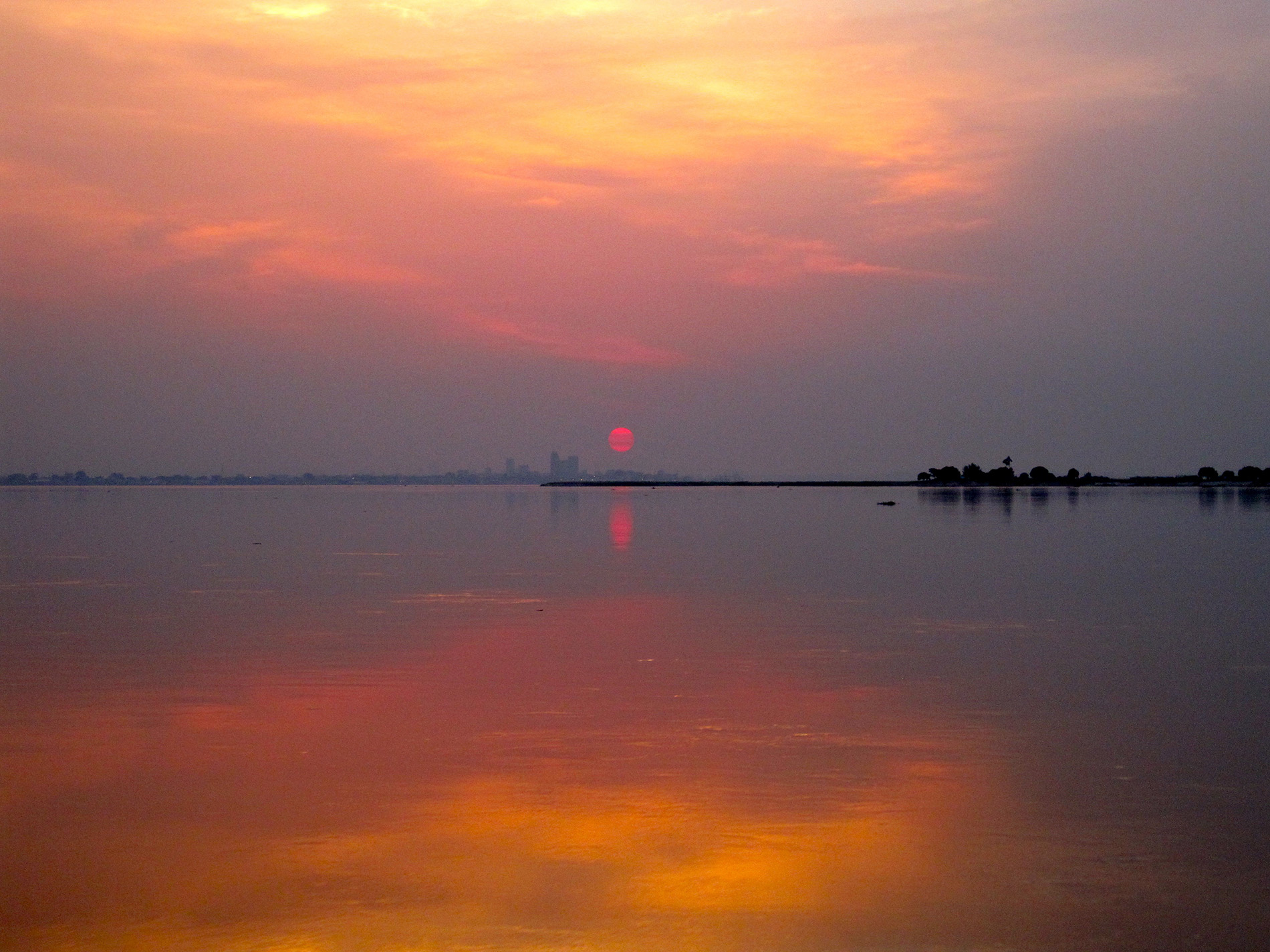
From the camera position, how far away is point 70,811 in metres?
11.4

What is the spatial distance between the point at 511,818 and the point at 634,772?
1915 millimetres

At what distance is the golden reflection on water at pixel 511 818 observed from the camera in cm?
866

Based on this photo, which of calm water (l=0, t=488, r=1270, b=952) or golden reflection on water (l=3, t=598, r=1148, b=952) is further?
calm water (l=0, t=488, r=1270, b=952)

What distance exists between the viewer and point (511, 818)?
436 inches

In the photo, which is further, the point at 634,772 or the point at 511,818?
the point at 634,772

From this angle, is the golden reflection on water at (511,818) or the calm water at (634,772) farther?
the calm water at (634,772)

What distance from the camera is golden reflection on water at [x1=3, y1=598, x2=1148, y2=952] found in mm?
8664

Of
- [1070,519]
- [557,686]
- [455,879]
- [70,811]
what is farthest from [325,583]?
[1070,519]

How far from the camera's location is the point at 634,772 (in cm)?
1268

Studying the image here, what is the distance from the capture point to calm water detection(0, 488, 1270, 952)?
8797mm

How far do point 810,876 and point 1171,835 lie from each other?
3310 mm

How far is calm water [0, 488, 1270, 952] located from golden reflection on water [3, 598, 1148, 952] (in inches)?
1.7

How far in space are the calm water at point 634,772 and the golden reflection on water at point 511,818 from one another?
0.04 m

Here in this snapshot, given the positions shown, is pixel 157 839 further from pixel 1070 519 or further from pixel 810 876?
pixel 1070 519
